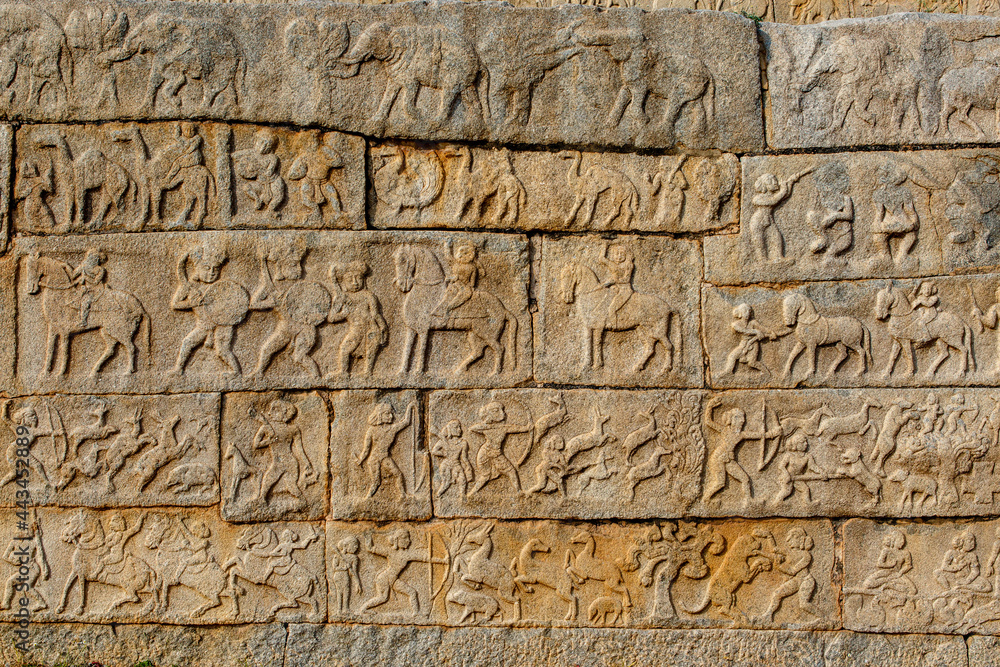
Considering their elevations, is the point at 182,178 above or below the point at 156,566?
above

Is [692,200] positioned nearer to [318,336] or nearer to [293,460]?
[318,336]

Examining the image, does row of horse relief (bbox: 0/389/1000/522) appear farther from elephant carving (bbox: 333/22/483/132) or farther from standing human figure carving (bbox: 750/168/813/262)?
elephant carving (bbox: 333/22/483/132)

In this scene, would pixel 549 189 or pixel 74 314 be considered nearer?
pixel 74 314

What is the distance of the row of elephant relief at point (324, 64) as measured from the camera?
4.24 metres

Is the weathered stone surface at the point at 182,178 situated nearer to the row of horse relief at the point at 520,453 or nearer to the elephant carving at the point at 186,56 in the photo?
the elephant carving at the point at 186,56

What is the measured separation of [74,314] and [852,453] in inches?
162

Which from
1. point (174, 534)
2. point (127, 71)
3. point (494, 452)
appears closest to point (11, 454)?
point (174, 534)

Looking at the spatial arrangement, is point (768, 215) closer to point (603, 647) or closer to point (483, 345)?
point (483, 345)

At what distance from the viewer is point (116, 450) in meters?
4.25

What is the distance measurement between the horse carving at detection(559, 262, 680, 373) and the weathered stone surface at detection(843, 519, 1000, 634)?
1.39 meters

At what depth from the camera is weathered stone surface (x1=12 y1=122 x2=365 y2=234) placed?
4273mm

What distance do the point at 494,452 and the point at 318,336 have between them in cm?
111

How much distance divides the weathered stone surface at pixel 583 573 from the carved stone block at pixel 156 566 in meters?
0.26

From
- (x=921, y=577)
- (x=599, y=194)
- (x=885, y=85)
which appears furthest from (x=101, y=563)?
(x=885, y=85)
